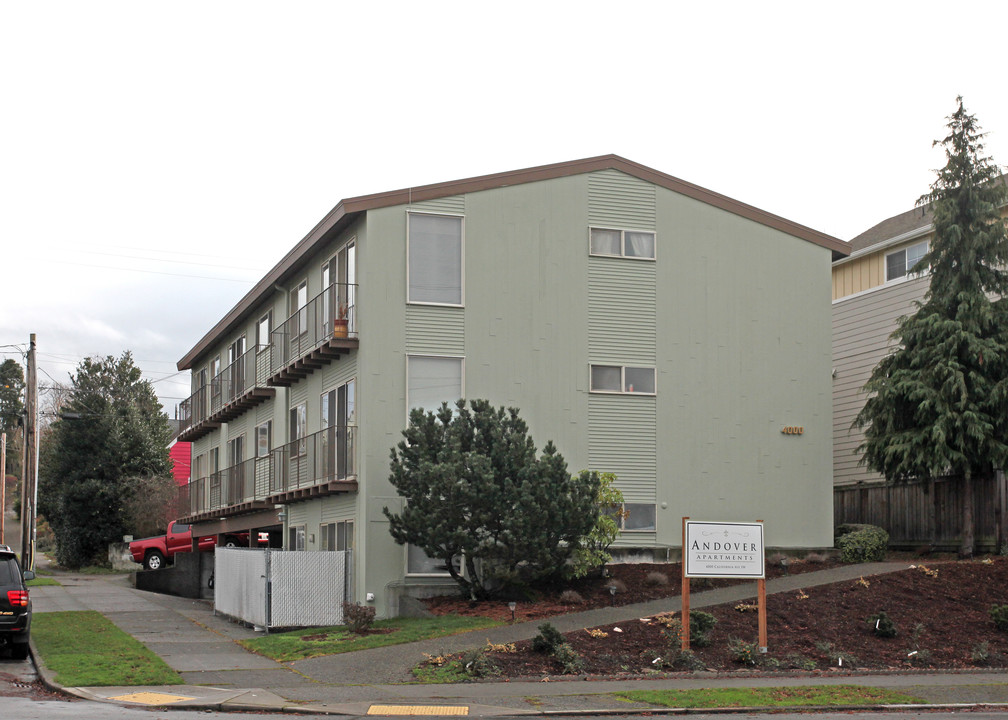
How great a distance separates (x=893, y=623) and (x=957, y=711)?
511 cm

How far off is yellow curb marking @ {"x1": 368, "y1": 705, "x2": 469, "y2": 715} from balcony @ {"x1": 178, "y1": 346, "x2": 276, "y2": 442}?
1799cm

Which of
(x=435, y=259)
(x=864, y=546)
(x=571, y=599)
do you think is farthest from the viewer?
(x=864, y=546)

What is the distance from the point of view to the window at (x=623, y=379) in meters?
25.2

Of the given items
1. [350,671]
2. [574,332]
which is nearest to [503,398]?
[574,332]

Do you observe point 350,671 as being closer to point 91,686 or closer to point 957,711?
point 91,686

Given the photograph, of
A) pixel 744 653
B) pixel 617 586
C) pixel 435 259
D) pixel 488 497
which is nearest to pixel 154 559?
pixel 435 259

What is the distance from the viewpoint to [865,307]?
32.9 meters

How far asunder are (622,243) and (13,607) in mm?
14538

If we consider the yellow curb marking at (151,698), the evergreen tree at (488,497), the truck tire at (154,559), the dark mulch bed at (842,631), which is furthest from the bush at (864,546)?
the truck tire at (154,559)

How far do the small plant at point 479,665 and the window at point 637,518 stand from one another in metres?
8.67

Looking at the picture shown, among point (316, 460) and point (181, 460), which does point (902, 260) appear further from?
point (181, 460)

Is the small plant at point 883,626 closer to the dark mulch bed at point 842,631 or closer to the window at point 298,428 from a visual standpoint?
the dark mulch bed at point 842,631

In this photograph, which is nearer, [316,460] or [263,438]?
[316,460]

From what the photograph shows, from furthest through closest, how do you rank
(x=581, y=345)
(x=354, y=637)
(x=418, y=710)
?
(x=581, y=345)
(x=354, y=637)
(x=418, y=710)
